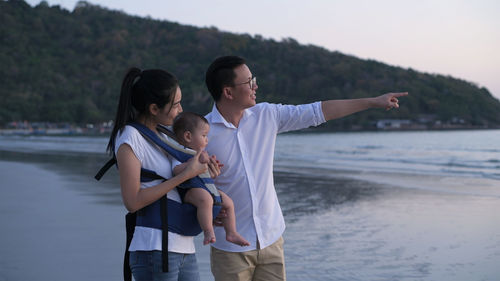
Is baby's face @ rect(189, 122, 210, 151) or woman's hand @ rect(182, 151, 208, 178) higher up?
baby's face @ rect(189, 122, 210, 151)

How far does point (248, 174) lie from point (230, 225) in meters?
0.26

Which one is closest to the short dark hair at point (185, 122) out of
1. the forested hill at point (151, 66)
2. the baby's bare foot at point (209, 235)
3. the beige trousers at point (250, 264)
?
the baby's bare foot at point (209, 235)

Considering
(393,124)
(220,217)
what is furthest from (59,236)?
(393,124)

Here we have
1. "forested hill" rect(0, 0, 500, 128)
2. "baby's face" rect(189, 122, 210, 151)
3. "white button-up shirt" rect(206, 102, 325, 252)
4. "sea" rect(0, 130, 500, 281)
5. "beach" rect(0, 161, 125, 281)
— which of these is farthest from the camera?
"forested hill" rect(0, 0, 500, 128)

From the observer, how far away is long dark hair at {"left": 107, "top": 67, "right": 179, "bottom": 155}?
6.64 feet

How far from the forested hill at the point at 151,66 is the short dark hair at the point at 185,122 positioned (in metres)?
64.5

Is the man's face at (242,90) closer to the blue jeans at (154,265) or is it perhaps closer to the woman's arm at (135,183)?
the woman's arm at (135,183)

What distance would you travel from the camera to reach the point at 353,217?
7.78 meters

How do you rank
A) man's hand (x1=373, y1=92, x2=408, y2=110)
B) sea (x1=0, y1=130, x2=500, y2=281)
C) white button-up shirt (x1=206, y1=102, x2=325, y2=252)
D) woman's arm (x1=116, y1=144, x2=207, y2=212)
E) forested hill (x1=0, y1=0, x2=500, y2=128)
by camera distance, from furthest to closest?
forested hill (x1=0, y1=0, x2=500, y2=128) < sea (x1=0, y1=130, x2=500, y2=281) < man's hand (x1=373, y1=92, x2=408, y2=110) < white button-up shirt (x1=206, y1=102, x2=325, y2=252) < woman's arm (x1=116, y1=144, x2=207, y2=212)

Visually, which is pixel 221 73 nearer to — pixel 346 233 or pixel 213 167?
pixel 213 167

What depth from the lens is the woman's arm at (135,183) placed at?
1913mm

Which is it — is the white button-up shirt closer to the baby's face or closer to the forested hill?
the baby's face

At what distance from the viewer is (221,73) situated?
2.46m

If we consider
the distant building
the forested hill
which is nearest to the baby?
the forested hill
